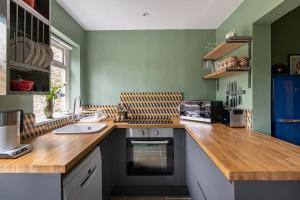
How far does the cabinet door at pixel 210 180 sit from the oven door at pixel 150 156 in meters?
0.58

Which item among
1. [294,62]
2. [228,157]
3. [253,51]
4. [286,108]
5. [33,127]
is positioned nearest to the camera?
[228,157]

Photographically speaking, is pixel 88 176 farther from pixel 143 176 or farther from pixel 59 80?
pixel 59 80

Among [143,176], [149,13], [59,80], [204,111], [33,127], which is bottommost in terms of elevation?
[143,176]

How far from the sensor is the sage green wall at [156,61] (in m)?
3.50

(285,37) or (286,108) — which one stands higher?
(285,37)

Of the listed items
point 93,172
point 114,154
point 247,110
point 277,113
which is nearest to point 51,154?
point 93,172

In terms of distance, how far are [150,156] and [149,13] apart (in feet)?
5.99

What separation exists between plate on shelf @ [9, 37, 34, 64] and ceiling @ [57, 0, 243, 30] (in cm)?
119

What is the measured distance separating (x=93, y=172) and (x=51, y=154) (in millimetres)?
428

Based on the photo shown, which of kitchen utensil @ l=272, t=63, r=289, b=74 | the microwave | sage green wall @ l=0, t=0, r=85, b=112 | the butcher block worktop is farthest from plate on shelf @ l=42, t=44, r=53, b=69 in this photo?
kitchen utensil @ l=272, t=63, r=289, b=74

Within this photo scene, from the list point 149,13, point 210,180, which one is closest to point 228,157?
point 210,180

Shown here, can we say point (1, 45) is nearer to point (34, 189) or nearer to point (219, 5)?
point (34, 189)

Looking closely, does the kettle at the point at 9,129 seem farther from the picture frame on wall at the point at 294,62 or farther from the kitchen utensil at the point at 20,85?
the picture frame on wall at the point at 294,62

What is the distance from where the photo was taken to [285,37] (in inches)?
105
